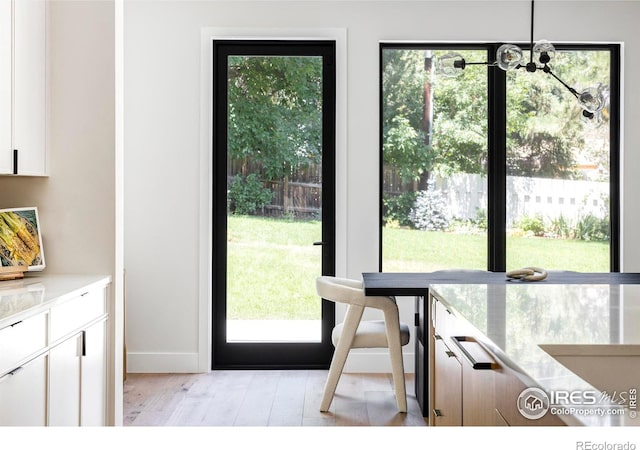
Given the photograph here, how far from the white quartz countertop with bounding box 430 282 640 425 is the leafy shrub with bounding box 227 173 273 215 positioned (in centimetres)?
235

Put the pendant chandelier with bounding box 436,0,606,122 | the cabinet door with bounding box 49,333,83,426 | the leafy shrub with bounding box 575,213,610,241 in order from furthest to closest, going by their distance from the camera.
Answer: the leafy shrub with bounding box 575,213,610,241, the pendant chandelier with bounding box 436,0,606,122, the cabinet door with bounding box 49,333,83,426

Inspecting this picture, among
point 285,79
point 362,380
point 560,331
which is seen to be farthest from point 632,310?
point 285,79

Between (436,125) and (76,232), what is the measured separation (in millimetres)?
2692

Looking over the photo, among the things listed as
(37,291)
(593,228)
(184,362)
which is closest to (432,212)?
(593,228)

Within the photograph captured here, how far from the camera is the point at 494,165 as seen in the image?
4.42m

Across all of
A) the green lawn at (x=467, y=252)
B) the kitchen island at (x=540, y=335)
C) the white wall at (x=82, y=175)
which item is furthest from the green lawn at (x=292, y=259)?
the kitchen island at (x=540, y=335)

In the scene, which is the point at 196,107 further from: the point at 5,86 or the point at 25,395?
the point at 25,395

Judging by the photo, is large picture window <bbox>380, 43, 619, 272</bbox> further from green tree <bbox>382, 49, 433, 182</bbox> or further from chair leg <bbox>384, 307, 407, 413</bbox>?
chair leg <bbox>384, 307, 407, 413</bbox>

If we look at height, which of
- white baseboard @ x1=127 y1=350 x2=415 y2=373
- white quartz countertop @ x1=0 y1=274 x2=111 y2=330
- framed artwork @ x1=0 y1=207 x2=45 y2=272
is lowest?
white baseboard @ x1=127 y1=350 x2=415 y2=373

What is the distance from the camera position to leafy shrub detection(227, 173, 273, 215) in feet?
14.4

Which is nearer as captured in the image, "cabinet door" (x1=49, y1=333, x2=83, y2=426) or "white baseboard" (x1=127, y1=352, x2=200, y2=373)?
"cabinet door" (x1=49, y1=333, x2=83, y2=426)

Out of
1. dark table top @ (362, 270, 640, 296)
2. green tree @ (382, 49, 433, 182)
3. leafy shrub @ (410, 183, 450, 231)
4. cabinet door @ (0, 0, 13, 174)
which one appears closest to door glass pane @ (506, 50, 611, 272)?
leafy shrub @ (410, 183, 450, 231)

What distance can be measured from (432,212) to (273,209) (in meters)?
1.18

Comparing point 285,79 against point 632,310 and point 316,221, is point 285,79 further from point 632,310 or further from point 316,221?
point 632,310
